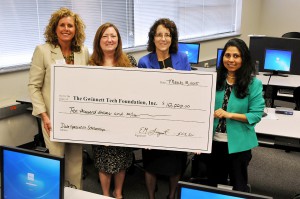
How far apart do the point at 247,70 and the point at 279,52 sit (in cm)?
268

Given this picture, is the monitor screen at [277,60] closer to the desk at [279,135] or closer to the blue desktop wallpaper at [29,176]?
the desk at [279,135]

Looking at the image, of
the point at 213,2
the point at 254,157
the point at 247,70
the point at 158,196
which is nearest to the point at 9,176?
the point at 247,70

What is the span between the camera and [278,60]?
4.50 metres

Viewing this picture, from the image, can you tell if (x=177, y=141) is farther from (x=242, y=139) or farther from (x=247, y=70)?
(x=247, y=70)

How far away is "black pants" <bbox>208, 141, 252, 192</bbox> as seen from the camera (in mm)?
2188

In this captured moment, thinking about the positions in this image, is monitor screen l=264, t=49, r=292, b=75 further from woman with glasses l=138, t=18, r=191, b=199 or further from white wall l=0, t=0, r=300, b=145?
woman with glasses l=138, t=18, r=191, b=199

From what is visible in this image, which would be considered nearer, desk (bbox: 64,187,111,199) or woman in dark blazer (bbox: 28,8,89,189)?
desk (bbox: 64,187,111,199)

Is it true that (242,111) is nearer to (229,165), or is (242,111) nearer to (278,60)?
(229,165)

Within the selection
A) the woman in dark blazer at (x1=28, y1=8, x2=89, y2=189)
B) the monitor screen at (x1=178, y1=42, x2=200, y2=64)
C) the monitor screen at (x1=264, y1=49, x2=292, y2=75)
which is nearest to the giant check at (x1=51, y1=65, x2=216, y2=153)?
the woman in dark blazer at (x1=28, y1=8, x2=89, y2=189)

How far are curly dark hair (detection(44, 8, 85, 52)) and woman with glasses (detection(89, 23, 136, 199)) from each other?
13 centimetres

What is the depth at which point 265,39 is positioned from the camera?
4.46 m

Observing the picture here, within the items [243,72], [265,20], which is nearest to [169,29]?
[243,72]

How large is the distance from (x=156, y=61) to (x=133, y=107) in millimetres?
506

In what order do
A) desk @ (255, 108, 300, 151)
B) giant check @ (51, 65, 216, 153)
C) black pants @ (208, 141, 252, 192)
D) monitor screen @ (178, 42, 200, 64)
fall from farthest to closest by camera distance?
monitor screen @ (178, 42, 200, 64), desk @ (255, 108, 300, 151), black pants @ (208, 141, 252, 192), giant check @ (51, 65, 216, 153)
